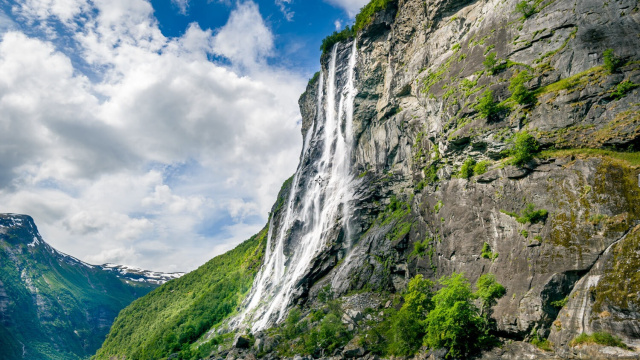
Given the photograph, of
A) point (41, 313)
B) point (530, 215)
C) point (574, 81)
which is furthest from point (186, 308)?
point (41, 313)

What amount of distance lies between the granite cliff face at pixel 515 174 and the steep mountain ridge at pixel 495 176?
0.10 meters

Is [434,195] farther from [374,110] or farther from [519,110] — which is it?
[374,110]

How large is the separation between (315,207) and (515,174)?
107 feet

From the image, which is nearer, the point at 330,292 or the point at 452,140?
the point at 452,140

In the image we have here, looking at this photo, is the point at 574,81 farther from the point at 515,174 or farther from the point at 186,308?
the point at 186,308

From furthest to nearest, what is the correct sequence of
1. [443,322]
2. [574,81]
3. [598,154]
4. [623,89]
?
[574,81] < [443,322] < [623,89] < [598,154]

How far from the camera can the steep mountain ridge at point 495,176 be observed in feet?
68.1

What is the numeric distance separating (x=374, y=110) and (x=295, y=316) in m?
30.8

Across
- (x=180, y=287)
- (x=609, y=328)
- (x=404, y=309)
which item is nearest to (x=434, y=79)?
(x=404, y=309)

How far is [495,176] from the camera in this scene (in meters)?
27.9

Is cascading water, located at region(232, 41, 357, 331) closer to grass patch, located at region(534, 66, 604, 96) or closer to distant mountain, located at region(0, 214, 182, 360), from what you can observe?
grass patch, located at region(534, 66, 604, 96)

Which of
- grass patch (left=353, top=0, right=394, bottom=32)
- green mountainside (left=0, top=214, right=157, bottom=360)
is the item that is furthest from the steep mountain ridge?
green mountainside (left=0, top=214, right=157, bottom=360)

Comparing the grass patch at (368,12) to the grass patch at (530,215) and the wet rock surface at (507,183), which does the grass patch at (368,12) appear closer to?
the wet rock surface at (507,183)

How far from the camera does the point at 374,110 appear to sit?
173ft
